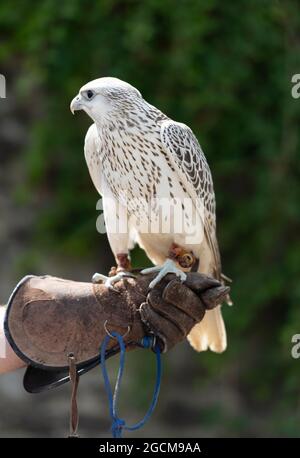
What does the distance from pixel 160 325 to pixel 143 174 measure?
1.44 ft

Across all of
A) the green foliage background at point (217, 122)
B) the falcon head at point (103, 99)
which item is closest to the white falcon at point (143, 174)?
the falcon head at point (103, 99)

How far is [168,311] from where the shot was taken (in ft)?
7.72

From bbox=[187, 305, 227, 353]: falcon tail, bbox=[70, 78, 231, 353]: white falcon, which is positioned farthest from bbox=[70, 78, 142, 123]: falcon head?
bbox=[187, 305, 227, 353]: falcon tail

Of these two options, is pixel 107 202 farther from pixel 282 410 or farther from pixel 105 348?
pixel 282 410

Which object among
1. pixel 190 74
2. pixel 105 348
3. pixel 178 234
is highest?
pixel 190 74

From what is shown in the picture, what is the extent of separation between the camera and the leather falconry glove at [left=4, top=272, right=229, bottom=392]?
234cm

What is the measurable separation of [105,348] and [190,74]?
6.99ft

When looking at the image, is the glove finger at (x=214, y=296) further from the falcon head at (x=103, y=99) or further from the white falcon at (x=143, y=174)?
the falcon head at (x=103, y=99)

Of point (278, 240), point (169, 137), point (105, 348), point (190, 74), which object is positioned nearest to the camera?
point (105, 348)

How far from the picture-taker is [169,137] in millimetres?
2465

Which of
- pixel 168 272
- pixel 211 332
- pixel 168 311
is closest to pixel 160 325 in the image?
pixel 168 311

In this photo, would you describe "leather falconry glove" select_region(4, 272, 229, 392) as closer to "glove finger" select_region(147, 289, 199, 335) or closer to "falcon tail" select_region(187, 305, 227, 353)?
"glove finger" select_region(147, 289, 199, 335)

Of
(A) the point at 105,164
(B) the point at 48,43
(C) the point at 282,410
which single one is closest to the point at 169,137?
(A) the point at 105,164

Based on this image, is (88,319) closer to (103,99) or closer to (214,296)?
(214,296)
